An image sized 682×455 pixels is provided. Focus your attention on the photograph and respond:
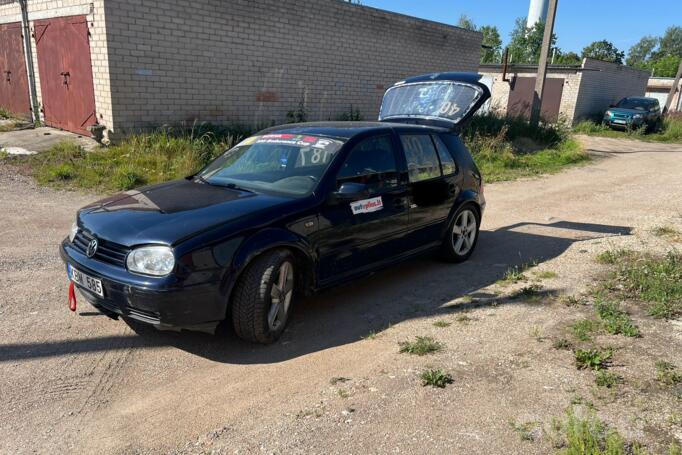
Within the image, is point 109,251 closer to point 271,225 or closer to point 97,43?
point 271,225

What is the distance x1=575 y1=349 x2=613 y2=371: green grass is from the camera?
3.45 metres

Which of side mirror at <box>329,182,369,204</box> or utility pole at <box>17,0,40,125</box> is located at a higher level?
utility pole at <box>17,0,40,125</box>

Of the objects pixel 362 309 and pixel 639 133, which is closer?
pixel 362 309

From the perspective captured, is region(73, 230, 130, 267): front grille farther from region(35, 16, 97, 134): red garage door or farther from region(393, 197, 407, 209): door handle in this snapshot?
region(35, 16, 97, 134): red garage door

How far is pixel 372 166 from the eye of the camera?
459 centimetres

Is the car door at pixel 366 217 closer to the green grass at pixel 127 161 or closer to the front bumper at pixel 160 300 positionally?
the front bumper at pixel 160 300

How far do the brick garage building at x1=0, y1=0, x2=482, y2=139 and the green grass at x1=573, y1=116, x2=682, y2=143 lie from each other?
12337 millimetres

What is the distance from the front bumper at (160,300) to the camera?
3229 mm

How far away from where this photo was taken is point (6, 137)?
36.7ft

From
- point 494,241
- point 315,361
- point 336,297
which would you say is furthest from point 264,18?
point 315,361

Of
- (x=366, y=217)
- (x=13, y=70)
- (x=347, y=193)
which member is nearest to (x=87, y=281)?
(x=347, y=193)

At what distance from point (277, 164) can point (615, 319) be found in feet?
10.3

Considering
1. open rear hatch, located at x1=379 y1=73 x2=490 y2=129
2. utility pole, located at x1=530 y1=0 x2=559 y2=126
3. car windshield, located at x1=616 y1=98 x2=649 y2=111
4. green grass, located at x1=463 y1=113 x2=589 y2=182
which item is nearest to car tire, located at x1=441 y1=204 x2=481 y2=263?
open rear hatch, located at x1=379 y1=73 x2=490 y2=129

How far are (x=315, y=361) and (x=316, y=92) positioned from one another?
456 inches
